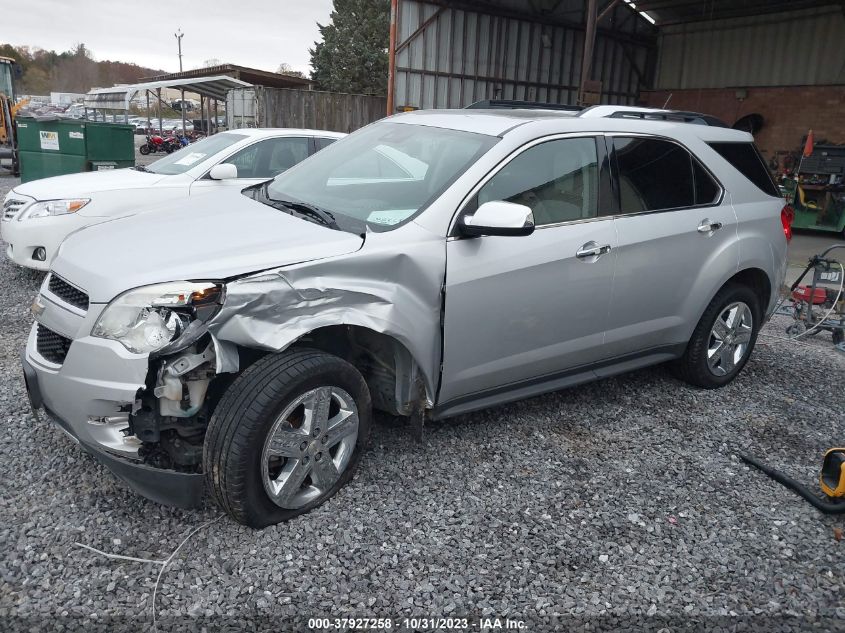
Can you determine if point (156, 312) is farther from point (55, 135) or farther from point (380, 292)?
point (55, 135)

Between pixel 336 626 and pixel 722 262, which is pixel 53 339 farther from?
pixel 722 262

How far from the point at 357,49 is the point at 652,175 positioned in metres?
34.0

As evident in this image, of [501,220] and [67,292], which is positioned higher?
[501,220]

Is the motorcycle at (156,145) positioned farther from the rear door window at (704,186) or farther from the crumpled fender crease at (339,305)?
the crumpled fender crease at (339,305)

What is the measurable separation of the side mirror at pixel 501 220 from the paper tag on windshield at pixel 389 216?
31cm

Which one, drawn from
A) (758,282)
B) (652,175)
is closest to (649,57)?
(758,282)

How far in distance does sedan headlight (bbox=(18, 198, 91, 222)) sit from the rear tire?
209 inches

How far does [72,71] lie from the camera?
72750 millimetres

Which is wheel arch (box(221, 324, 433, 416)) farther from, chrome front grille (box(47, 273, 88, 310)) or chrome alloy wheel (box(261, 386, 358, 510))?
chrome front grille (box(47, 273, 88, 310))

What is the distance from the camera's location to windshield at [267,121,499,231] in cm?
324

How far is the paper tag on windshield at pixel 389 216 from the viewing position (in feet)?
10.2

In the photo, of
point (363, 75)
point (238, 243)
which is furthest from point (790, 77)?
point (363, 75)

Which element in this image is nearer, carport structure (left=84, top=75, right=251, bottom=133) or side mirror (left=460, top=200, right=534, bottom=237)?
side mirror (left=460, top=200, right=534, bottom=237)

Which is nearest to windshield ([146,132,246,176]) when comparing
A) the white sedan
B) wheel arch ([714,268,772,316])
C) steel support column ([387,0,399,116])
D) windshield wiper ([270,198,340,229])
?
the white sedan
